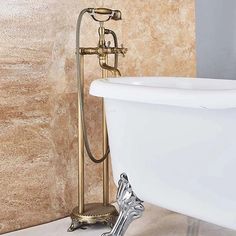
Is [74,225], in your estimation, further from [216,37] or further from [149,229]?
[216,37]

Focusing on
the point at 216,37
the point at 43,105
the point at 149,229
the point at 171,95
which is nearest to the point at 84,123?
the point at 43,105

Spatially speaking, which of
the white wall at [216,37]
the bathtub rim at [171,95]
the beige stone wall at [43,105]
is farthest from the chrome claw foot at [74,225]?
the white wall at [216,37]

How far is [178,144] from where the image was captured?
1.42m

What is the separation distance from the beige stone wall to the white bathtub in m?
0.46

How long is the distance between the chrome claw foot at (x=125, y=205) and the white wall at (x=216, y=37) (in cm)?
117

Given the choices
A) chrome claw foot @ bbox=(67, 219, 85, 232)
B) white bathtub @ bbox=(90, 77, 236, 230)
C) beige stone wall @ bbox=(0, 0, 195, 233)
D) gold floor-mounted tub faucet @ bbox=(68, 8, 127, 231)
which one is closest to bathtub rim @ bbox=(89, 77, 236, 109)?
white bathtub @ bbox=(90, 77, 236, 230)

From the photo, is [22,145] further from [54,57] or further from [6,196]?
[54,57]

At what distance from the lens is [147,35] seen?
2334mm

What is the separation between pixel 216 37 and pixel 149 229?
122 centimetres

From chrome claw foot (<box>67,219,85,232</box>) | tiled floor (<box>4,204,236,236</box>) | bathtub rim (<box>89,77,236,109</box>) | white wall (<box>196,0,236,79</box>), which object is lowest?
tiled floor (<box>4,204,236,236</box>)

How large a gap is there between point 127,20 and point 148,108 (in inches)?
35.9

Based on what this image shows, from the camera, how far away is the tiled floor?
1.89 m

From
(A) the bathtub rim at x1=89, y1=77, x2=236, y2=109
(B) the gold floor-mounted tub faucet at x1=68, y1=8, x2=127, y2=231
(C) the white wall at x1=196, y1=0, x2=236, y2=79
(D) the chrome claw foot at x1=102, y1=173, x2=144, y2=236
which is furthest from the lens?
(C) the white wall at x1=196, y1=0, x2=236, y2=79

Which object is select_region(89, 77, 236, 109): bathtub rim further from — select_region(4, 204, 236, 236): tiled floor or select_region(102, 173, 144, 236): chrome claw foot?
select_region(4, 204, 236, 236): tiled floor
